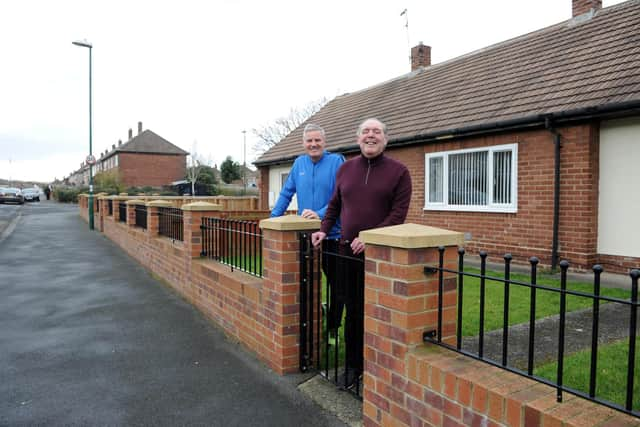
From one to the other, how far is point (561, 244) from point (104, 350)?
6886mm

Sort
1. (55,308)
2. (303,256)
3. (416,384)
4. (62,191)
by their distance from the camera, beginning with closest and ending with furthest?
(416,384) < (303,256) < (55,308) < (62,191)

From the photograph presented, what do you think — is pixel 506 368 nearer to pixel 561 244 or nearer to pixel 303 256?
pixel 303 256

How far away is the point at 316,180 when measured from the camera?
4.04 meters

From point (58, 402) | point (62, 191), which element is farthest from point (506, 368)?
point (62, 191)

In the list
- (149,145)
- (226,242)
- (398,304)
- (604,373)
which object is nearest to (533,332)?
(398,304)

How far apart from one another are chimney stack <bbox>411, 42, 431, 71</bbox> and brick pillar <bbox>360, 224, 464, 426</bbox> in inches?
544

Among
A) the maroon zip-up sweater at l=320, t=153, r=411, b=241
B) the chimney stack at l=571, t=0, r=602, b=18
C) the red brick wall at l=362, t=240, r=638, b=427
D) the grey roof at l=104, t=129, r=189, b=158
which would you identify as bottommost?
the red brick wall at l=362, t=240, r=638, b=427

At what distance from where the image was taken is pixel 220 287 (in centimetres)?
511

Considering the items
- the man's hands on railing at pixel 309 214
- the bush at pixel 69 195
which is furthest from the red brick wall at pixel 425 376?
the bush at pixel 69 195

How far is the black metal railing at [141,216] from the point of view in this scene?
32.5 feet

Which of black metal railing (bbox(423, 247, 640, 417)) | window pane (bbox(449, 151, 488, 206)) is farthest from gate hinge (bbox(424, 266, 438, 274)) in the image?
window pane (bbox(449, 151, 488, 206))

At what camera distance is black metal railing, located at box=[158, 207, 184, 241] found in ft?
23.7

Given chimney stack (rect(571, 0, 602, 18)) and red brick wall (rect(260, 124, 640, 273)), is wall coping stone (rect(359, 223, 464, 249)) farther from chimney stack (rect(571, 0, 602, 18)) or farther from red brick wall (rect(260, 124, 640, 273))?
chimney stack (rect(571, 0, 602, 18))

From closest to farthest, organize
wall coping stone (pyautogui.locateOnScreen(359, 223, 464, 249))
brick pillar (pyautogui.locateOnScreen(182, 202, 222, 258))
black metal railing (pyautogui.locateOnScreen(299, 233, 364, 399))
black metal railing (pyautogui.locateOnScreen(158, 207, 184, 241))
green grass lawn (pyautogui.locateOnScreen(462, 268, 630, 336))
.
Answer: wall coping stone (pyautogui.locateOnScreen(359, 223, 464, 249))
black metal railing (pyautogui.locateOnScreen(299, 233, 364, 399))
green grass lawn (pyautogui.locateOnScreen(462, 268, 630, 336))
brick pillar (pyautogui.locateOnScreen(182, 202, 222, 258))
black metal railing (pyautogui.locateOnScreen(158, 207, 184, 241))
